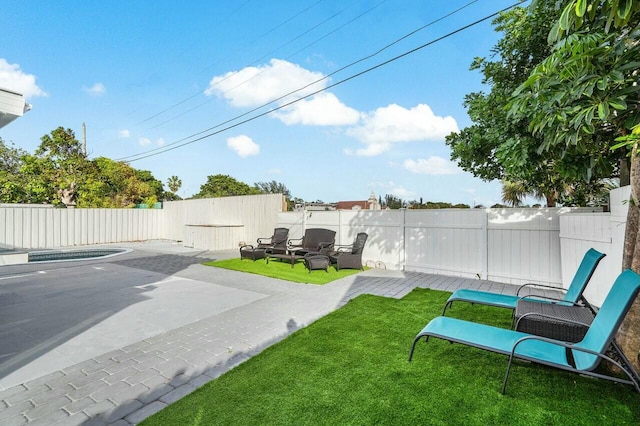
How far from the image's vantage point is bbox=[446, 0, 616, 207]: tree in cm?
462

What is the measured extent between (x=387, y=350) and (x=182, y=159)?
22159 mm

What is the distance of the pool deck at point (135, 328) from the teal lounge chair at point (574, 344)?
221cm

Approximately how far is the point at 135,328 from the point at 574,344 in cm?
499

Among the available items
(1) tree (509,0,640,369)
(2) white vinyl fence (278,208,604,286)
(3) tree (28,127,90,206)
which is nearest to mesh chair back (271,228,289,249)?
(2) white vinyl fence (278,208,604,286)

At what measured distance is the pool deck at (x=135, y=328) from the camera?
8.92 feet

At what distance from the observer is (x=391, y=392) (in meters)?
2.69

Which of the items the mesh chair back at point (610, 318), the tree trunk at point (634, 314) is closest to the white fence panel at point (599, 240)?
the tree trunk at point (634, 314)

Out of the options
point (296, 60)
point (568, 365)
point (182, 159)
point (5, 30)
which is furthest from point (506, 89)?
point (182, 159)

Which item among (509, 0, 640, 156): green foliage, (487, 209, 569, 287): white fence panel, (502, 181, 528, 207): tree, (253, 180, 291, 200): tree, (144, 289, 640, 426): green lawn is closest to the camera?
(509, 0, 640, 156): green foliage

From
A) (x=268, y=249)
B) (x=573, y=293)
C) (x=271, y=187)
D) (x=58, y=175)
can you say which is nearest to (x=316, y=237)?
(x=268, y=249)

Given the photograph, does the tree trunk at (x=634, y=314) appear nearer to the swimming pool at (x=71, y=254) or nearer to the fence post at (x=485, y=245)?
the fence post at (x=485, y=245)

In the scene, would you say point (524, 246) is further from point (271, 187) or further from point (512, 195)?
point (271, 187)

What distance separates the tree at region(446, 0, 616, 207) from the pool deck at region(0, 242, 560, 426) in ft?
8.28

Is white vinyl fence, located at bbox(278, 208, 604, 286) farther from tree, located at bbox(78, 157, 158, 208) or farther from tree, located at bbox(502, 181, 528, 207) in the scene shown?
tree, located at bbox(78, 157, 158, 208)
